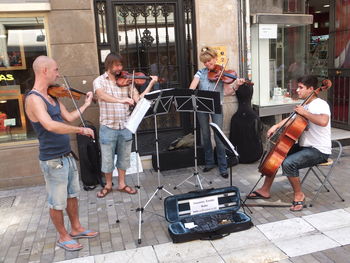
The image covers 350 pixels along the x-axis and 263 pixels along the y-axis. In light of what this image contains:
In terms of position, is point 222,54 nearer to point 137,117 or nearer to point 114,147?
point 114,147

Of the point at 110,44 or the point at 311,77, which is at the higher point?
the point at 110,44

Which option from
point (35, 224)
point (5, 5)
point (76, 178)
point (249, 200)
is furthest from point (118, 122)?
point (5, 5)

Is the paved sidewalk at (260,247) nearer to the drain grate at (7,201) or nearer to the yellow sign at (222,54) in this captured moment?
the drain grate at (7,201)

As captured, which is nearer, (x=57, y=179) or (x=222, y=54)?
(x=57, y=179)

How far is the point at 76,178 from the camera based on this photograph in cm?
349

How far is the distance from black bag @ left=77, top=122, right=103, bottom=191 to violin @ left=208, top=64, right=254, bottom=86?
1.80 m

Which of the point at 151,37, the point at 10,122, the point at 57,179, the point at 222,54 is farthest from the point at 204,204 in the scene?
the point at 10,122

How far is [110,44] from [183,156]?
2022 mm

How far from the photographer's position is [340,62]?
23.4 feet

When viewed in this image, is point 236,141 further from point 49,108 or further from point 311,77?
point 49,108

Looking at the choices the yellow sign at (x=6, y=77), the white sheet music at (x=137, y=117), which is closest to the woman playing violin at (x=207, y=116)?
the white sheet music at (x=137, y=117)

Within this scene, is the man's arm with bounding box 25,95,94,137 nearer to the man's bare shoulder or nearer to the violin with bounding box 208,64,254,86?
the man's bare shoulder

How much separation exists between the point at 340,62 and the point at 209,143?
11.7 feet

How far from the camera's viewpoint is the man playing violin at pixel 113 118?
4.33 metres
